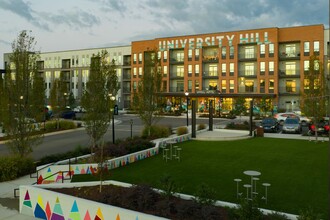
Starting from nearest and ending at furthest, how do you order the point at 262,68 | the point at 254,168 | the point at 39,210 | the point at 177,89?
the point at 39,210 → the point at 254,168 → the point at 262,68 → the point at 177,89

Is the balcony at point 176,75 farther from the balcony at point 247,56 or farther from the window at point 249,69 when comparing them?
the window at point 249,69

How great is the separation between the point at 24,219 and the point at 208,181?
6.91 meters

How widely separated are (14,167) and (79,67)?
69568 mm

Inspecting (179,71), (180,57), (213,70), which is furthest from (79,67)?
(213,70)

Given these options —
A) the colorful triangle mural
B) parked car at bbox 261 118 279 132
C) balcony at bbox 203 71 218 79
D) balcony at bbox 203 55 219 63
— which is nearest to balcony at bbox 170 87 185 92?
balcony at bbox 203 71 218 79

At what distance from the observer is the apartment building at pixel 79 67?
75.8 m

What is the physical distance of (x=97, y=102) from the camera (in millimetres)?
16625

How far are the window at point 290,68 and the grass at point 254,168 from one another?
3733cm

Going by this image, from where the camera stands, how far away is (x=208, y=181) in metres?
12.6

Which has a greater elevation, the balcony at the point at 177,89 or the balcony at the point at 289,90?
the balcony at the point at 177,89

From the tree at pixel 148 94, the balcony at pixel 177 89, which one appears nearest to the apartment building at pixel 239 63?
the balcony at pixel 177 89

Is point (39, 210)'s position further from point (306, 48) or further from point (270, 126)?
point (306, 48)

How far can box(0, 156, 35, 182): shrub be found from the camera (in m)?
13.9

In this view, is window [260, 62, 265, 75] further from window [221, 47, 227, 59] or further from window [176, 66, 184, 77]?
window [176, 66, 184, 77]
